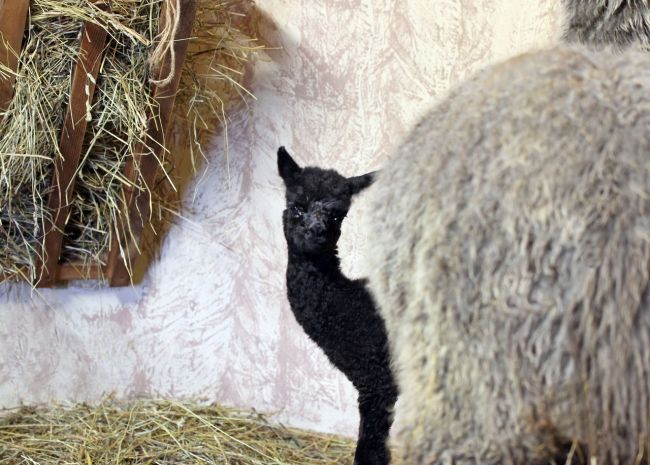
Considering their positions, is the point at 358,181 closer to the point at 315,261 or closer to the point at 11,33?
the point at 315,261

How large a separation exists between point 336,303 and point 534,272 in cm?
116

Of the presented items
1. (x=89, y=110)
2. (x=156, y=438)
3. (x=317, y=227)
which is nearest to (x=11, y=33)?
(x=89, y=110)

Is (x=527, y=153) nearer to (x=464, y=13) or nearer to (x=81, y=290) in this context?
(x=464, y=13)

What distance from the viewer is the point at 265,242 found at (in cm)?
277

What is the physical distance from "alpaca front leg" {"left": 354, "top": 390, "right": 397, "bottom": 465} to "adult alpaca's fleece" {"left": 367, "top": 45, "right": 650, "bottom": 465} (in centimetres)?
97

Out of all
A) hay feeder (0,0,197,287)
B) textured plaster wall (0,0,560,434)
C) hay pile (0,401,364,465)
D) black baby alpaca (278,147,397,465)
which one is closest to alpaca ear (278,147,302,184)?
black baby alpaca (278,147,397,465)

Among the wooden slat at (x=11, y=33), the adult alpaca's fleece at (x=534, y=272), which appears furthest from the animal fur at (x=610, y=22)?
the wooden slat at (x=11, y=33)

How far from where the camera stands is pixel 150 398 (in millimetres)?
2859

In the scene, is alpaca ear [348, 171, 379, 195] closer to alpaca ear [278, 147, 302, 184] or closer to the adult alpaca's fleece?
alpaca ear [278, 147, 302, 184]

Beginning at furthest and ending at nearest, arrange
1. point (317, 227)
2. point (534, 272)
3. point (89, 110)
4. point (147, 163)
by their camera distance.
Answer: point (147, 163)
point (89, 110)
point (317, 227)
point (534, 272)

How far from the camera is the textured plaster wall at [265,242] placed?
265cm

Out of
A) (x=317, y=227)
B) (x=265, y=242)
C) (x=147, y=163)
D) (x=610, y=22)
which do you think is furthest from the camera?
(x=265, y=242)

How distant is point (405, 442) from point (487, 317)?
0.24m

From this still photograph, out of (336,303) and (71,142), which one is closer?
(336,303)
